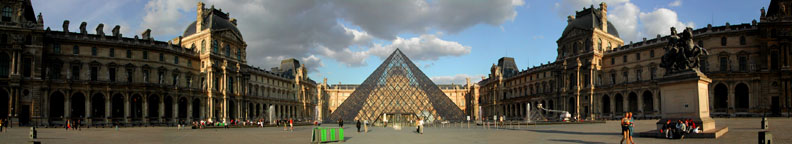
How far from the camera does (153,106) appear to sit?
169 feet

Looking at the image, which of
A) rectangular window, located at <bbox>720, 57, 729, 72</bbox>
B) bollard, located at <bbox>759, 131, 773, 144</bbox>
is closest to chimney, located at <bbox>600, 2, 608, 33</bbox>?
rectangular window, located at <bbox>720, 57, 729, 72</bbox>

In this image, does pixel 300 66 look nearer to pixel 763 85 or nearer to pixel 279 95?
pixel 279 95

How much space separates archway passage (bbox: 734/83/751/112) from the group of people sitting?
3522 centimetres

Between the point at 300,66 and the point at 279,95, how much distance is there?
13.3 meters

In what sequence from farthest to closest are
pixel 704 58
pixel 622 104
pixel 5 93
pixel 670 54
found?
1. pixel 622 104
2. pixel 704 58
3. pixel 5 93
4. pixel 670 54

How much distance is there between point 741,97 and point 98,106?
173 feet

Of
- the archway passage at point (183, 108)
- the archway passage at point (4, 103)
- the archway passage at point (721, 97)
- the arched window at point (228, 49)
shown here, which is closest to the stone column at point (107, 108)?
the archway passage at point (4, 103)

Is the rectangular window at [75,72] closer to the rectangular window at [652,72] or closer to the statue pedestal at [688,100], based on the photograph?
the statue pedestal at [688,100]

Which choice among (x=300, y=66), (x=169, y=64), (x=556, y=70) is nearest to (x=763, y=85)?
(x=556, y=70)

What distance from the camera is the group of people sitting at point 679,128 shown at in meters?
17.5

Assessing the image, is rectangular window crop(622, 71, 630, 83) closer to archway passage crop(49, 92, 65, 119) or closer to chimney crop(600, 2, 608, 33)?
chimney crop(600, 2, 608, 33)

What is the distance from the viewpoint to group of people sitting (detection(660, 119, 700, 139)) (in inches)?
688

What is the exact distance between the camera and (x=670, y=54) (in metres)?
19.4

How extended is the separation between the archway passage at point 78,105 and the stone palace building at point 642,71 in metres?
46.8
